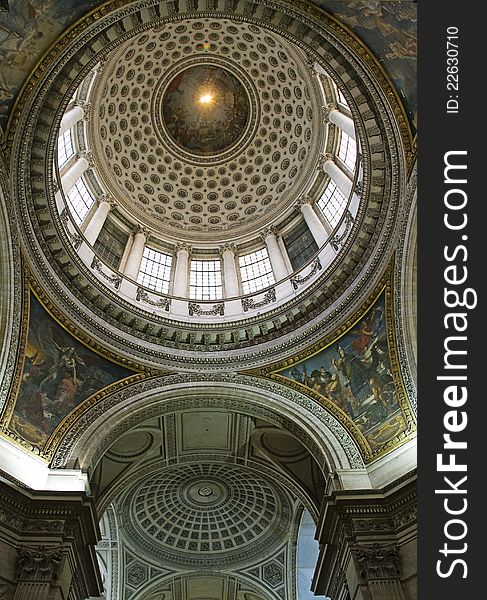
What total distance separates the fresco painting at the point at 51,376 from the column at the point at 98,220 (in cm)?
531

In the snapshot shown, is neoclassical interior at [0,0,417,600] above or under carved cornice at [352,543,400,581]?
above

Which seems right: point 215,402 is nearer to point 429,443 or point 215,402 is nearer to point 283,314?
point 283,314

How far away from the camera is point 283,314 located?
18297mm

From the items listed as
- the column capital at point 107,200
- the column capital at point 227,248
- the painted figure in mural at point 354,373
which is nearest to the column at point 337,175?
the column capital at point 227,248

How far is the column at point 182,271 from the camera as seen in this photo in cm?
2214

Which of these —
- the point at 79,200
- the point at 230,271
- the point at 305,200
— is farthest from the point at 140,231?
the point at 305,200

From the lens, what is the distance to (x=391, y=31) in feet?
44.2

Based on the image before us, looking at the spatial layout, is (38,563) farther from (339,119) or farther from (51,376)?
(339,119)

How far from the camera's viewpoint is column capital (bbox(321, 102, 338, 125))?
22.5m

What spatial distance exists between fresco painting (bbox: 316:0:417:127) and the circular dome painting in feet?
46.5

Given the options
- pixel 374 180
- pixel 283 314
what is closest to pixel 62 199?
pixel 283 314

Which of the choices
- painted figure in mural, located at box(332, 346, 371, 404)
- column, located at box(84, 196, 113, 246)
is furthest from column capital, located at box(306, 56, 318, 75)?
painted figure in mural, located at box(332, 346, 371, 404)

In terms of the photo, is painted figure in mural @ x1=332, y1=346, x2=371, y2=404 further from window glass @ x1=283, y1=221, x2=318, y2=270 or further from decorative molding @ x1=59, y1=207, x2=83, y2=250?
decorative molding @ x1=59, y1=207, x2=83, y2=250

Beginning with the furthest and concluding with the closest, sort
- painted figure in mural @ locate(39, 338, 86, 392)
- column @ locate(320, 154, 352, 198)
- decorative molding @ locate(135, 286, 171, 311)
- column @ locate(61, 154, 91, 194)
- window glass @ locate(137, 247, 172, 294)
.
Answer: window glass @ locate(137, 247, 172, 294), column @ locate(320, 154, 352, 198), column @ locate(61, 154, 91, 194), decorative molding @ locate(135, 286, 171, 311), painted figure in mural @ locate(39, 338, 86, 392)
